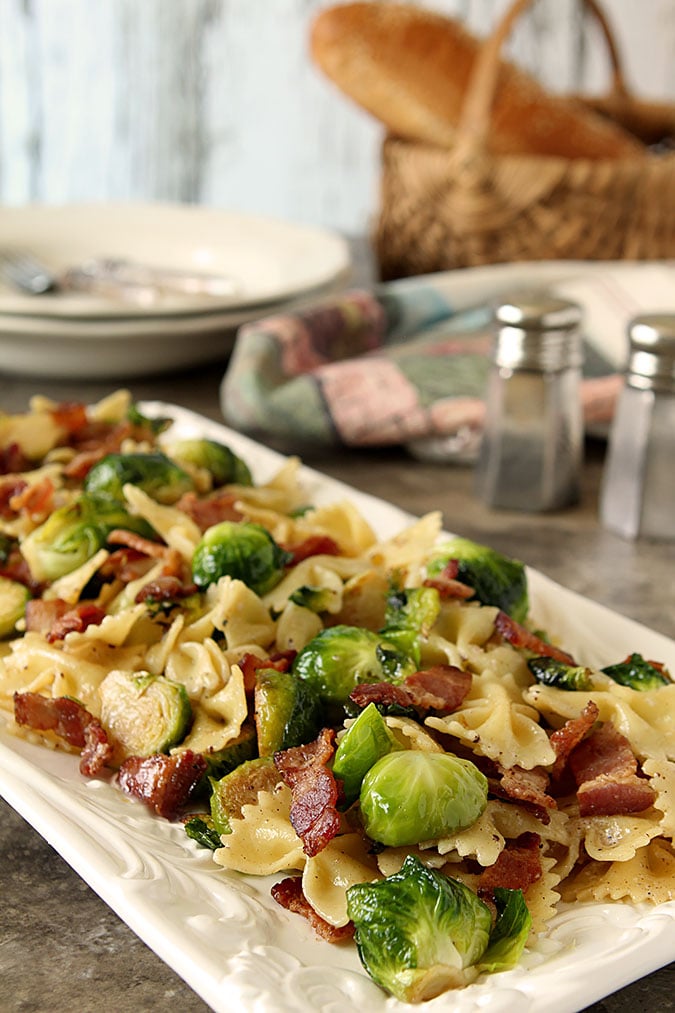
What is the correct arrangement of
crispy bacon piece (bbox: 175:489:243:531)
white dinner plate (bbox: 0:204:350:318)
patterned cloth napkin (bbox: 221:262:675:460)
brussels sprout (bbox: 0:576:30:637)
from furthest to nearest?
white dinner plate (bbox: 0:204:350:318) → patterned cloth napkin (bbox: 221:262:675:460) → crispy bacon piece (bbox: 175:489:243:531) → brussels sprout (bbox: 0:576:30:637)

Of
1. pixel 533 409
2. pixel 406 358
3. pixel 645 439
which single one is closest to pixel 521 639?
pixel 645 439

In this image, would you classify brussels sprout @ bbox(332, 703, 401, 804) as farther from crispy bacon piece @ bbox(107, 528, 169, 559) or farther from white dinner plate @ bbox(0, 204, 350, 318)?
white dinner plate @ bbox(0, 204, 350, 318)

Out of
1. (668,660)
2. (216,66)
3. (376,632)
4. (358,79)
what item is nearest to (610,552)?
(668,660)

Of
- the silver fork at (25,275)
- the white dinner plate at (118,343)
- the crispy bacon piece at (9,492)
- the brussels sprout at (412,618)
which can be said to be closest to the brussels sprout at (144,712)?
the brussels sprout at (412,618)

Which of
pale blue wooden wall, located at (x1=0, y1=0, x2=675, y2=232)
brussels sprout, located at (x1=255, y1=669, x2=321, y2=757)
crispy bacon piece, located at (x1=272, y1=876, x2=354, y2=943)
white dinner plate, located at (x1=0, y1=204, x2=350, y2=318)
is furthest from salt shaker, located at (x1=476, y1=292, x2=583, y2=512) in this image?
pale blue wooden wall, located at (x1=0, y1=0, x2=675, y2=232)

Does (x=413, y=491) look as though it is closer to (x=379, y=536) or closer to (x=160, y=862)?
(x=379, y=536)

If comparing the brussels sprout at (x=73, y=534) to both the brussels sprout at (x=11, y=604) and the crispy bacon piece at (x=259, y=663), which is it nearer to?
the brussels sprout at (x=11, y=604)
